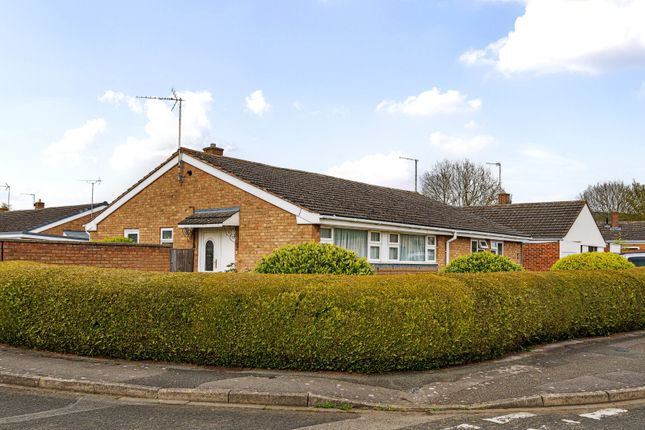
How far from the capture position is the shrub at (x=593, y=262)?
51.8 ft

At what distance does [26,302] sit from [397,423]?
6442 mm

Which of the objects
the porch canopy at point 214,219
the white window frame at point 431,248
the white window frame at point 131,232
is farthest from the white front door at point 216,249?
the white window frame at point 431,248

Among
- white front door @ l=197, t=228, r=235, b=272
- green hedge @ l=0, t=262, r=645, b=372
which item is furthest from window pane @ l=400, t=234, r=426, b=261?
green hedge @ l=0, t=262, r=645, b=372

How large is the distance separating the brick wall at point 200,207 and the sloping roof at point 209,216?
168 millimetres

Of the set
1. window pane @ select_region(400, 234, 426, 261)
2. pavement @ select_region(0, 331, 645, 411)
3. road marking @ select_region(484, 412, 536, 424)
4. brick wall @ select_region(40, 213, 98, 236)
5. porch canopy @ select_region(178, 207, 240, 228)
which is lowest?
road marking @ select_region(484, 412, 536, 424)

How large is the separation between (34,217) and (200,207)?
23.8 metres

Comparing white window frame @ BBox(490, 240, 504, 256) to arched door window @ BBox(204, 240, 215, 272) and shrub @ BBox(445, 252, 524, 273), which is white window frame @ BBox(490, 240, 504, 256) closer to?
shrub @ BBox(445, 252, 524, 273)

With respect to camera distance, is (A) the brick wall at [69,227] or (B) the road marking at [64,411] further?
(A) the brick wall at [69,227]

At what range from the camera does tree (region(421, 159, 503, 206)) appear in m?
54.5

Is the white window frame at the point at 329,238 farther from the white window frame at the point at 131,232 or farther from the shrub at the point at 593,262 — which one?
the white window frame at the point at 131,232

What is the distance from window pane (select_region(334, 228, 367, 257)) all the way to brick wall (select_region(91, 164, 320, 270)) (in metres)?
1.33

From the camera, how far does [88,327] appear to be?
928 centimetres

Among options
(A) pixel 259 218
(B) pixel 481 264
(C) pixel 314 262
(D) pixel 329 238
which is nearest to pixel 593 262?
(B) pixel 481 264

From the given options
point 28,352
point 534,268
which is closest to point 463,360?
point 28,352
